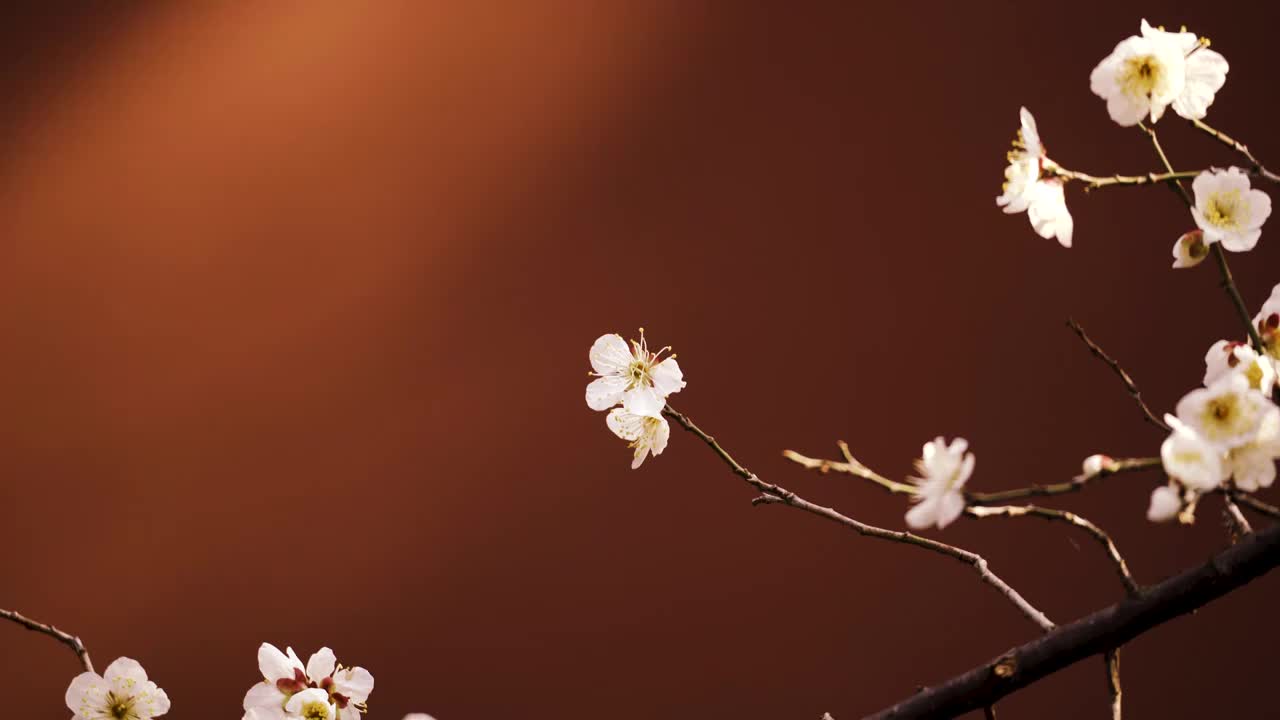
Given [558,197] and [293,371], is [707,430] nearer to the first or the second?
[558,197]

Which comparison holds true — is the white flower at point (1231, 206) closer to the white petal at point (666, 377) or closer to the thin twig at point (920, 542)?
the thin twig at point (920, 542)

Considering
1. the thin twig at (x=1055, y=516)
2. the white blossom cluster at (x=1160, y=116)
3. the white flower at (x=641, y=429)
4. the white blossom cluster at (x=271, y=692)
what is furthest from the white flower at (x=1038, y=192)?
the white blossom cluster at (x=271, y=692)

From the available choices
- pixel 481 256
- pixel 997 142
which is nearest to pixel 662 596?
pixel 481 256

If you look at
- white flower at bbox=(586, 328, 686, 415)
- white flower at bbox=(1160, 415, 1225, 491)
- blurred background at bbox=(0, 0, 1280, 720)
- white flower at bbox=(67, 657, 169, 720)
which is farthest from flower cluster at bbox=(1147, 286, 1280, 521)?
blurred background at bbox=(0, 0, 1280, 720)

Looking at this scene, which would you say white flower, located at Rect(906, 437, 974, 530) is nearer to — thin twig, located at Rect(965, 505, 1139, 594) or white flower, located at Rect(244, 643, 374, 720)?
thin twig, located at Rect(965, 505, 1139, 594)

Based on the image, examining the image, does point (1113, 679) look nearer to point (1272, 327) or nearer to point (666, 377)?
point (1272, 327)
